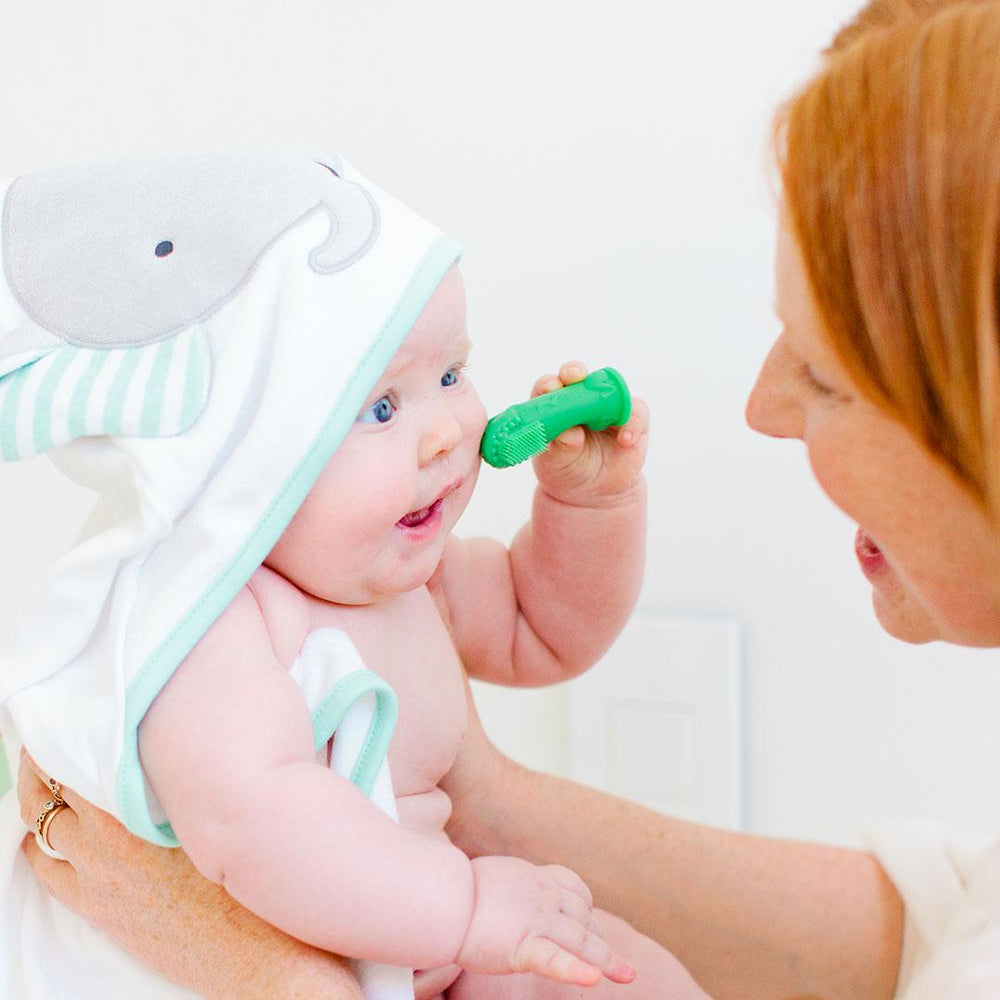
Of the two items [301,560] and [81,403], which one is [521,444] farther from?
[81,403]

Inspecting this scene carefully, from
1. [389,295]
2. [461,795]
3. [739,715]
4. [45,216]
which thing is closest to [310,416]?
[389,295]

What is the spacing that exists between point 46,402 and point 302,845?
0.27 m

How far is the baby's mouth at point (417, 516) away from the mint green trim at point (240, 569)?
0.08 metres

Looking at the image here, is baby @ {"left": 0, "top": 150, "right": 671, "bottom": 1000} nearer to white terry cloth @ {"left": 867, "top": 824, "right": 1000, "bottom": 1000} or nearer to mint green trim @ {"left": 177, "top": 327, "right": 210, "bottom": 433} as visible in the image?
mint green trim @ {"left": 177, "top": 327, "right": 210, "bottom": 433}

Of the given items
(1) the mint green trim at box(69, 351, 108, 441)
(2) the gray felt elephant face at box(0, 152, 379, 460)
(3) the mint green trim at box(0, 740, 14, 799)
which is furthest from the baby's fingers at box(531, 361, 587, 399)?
(3) the mint green trim at box(0, 740, 14, 799)

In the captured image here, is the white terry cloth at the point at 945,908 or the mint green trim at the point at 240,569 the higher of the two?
the mint green trim at the point at 240,569

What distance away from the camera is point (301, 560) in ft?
2.34

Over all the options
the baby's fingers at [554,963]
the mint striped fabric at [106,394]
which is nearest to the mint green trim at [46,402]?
the mint striped fabric at [106,394]

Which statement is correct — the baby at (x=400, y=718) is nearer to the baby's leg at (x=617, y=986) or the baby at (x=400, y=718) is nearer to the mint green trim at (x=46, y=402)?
the baby's leg at (x=617, y=986)

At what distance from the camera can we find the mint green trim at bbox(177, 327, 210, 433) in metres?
0.66

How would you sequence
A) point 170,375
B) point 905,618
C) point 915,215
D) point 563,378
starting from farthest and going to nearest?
point 563,378, point 905,618, point 170,375, point 915,215

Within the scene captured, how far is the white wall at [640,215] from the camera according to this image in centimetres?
118

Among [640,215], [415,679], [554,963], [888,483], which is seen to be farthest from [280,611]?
[640,215]

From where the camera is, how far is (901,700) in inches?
49.8
